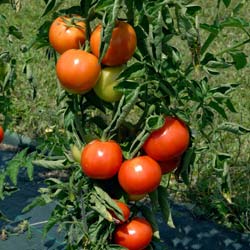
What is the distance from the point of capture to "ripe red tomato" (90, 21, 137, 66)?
1396 millimetres

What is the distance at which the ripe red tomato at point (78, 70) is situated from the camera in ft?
4.60

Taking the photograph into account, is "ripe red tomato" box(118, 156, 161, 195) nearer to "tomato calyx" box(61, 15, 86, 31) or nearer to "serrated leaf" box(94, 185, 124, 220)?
"serrated leaf" box(94, 185, 124, 220)

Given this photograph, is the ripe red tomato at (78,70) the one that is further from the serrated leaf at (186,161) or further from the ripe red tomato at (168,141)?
the serrated leaf at (186,161)

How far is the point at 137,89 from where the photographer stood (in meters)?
1.42

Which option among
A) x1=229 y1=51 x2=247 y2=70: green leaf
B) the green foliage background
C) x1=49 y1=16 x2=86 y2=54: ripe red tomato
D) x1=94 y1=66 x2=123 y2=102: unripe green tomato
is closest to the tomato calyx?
x1=49 y1=16 x2=86 y2=54: ripe red tomato

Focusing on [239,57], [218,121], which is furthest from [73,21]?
[218,121]

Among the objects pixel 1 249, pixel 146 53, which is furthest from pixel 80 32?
pixel 1 249

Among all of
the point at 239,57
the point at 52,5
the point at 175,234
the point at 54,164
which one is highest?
the point at 52,5

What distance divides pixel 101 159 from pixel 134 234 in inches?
9.6

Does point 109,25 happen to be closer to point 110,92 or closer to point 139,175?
point 110,92

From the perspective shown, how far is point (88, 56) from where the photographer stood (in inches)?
55.8

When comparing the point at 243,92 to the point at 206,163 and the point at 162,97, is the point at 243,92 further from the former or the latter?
the point at 162,97

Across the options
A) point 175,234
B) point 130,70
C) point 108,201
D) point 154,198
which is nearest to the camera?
point 130,70

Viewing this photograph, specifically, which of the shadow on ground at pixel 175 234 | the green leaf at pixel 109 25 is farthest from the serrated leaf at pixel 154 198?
the shadow on ground at pixel 175 234
